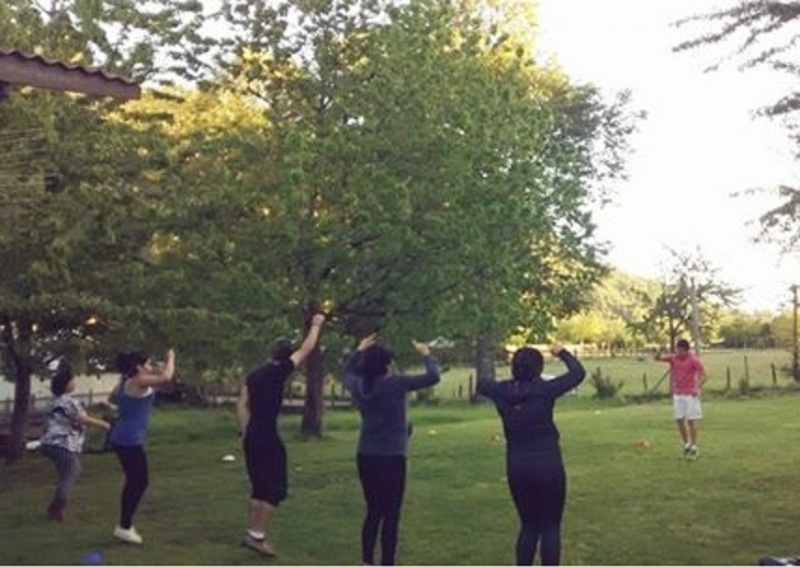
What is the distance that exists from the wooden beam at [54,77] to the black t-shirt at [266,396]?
326cm

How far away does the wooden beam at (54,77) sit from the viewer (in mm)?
6387

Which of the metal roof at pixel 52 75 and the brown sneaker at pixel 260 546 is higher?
the metal roof at pixel 52 75

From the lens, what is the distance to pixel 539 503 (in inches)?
295

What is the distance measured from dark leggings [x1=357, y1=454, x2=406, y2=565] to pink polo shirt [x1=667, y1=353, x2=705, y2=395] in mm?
8072

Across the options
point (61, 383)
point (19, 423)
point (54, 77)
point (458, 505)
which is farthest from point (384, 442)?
point (19, 423)

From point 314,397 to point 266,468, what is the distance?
49.8 ft

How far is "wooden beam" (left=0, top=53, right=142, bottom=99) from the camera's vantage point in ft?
21.0

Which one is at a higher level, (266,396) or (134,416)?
(266,396)

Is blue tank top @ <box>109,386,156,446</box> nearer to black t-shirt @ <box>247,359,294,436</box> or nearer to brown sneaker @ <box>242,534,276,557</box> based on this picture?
black t-shirt @ <box>247,359,294,436</box>

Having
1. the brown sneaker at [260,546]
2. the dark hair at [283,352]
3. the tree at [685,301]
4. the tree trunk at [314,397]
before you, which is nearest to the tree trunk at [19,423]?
the tree trunk at [314,397]

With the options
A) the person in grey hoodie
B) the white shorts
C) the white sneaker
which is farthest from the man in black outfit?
the white shorts

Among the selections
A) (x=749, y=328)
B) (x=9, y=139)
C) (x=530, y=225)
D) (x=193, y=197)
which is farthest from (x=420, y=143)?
(x=749, y=328)

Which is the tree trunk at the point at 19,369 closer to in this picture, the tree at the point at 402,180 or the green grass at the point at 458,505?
the green grass at the point at 458,505

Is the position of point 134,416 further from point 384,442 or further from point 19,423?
point 19,423
